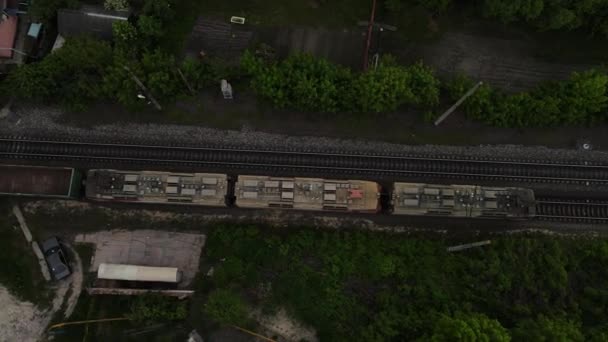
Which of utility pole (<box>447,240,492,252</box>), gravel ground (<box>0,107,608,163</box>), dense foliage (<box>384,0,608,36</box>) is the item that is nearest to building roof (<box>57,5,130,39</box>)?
gravel ground (<box>0,107,608,163</box>)

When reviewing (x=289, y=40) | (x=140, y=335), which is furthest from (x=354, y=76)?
(x=140, y=335)

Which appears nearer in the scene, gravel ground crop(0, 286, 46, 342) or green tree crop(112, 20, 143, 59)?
gravel ground crop(0, 286, 46, 342)

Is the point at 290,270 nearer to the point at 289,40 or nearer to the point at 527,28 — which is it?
the point at 289,40

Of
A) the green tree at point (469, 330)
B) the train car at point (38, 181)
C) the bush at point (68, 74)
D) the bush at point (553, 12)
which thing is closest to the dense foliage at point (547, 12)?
the bush at point (553, 12)

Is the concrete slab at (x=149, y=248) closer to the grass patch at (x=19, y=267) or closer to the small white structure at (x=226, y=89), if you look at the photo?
the grass patch at (x=19, y=267)

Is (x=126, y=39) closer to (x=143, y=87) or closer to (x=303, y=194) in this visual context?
(x=143, y=87)

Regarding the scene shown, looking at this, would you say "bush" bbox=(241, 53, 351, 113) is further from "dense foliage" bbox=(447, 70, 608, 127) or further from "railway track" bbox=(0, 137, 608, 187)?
"dense foliage" bbox=(447, 70, 608, 127)
